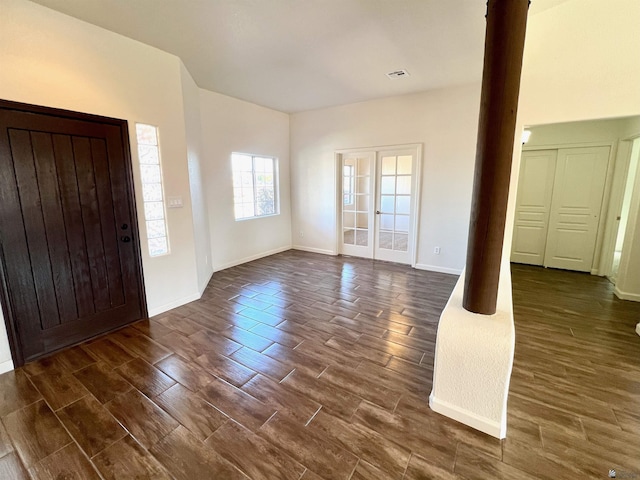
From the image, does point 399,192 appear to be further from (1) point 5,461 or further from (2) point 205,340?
(1) point 5,461

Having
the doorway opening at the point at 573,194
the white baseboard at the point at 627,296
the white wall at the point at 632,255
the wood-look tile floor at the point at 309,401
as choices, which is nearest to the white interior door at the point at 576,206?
the doorway opening at the point at 573,194

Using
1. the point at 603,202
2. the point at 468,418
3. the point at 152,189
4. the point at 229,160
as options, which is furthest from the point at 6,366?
the point at 603,202

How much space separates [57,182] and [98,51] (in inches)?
51.5

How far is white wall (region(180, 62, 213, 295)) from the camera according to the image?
3639 mm

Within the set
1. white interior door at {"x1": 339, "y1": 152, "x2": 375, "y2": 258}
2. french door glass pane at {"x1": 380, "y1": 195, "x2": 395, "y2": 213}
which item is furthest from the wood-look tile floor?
white interior door at {"x1": 339, "y1": 152, "x2": 375, "y2": 258}

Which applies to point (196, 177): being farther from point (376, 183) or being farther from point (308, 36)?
point (376, 183)

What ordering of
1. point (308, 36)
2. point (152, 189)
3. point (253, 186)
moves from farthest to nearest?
point (253, 186) < point (152, 189) < point (308, 36)

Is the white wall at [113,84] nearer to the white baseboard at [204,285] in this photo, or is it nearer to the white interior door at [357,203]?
the white baseboard at [204,285]

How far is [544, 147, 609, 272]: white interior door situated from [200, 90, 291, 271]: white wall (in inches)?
204

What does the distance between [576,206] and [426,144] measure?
2.76 m

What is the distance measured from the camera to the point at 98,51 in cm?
266

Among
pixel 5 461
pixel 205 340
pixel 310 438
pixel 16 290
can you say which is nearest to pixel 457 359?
pixel 310 438

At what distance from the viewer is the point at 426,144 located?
4.80 metres

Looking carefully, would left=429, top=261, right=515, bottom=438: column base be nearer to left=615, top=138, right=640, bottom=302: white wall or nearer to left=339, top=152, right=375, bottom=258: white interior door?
left=615, top=138, right=640, bottom=302: white wall
